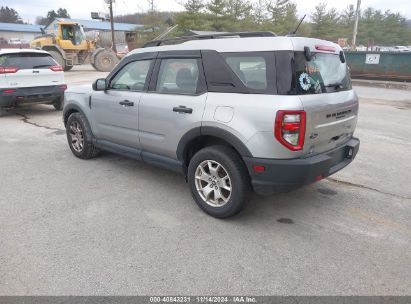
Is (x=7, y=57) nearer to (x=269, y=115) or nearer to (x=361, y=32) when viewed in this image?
(x=269, y=115)

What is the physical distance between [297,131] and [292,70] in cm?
Result: 55

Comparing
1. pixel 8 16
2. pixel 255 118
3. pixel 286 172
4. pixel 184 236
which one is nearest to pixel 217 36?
pixel 255 118

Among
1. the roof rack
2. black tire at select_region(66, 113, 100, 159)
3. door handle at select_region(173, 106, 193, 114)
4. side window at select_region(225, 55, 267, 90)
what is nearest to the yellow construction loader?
black tire at select_region(66, 113, 100, 159)

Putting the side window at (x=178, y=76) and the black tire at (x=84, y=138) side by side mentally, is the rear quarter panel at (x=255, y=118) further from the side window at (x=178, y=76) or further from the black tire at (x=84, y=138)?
the black tire at (x=84, y=138)

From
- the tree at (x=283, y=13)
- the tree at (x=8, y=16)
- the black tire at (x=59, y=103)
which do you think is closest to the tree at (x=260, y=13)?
the tree at (x=283, y=13)

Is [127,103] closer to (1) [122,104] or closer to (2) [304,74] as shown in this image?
(1) [122,104]

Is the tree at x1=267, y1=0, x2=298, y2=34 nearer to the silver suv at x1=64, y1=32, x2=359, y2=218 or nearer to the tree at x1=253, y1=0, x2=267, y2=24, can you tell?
the tree at x1=253, y1=0, x2=267, y2=24

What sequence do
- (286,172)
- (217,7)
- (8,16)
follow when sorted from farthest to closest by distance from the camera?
1. (8,16)
2. (217,7)
3. (286,172)

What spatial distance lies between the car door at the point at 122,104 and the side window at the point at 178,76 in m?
0.25

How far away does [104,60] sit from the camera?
2395cm

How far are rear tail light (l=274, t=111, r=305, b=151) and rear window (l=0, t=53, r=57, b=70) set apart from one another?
8.13m

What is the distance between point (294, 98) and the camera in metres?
3.07

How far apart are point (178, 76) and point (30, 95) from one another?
6592mm

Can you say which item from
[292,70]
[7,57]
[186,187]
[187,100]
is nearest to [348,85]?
[292,70]
